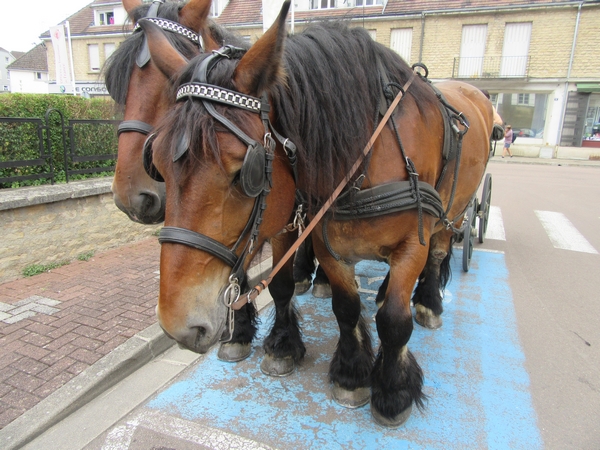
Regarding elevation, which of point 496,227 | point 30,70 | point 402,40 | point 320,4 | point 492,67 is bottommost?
point 496,227

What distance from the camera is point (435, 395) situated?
2.58m

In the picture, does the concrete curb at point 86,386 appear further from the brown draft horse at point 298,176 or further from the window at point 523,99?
the window at point 523,99

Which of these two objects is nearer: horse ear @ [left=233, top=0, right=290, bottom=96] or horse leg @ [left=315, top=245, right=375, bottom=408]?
horse ear @ [left=233, top=0, right=290, bottom=96]

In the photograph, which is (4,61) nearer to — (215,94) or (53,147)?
(53,147)

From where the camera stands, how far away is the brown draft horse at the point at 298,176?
52.8 inches

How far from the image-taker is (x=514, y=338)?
10.7ft

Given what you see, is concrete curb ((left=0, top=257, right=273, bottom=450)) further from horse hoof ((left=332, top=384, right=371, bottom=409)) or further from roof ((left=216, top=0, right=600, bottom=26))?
roof ((left=216, top=0, right=600, bottom=26))

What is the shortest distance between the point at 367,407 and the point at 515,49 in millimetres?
23087

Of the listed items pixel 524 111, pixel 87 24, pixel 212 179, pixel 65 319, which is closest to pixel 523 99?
pixel 524 111

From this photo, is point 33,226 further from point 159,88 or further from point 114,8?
point 114,8

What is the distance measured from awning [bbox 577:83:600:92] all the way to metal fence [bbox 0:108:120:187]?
74.0 feet

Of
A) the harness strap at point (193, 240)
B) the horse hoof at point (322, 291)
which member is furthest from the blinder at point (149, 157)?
→ the horse hoof at point (322, 291)

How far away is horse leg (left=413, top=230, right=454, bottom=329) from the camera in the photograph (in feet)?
11.3

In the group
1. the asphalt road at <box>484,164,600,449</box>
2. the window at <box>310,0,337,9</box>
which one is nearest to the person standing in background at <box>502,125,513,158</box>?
the window at <box>310,0,337,9</box>
